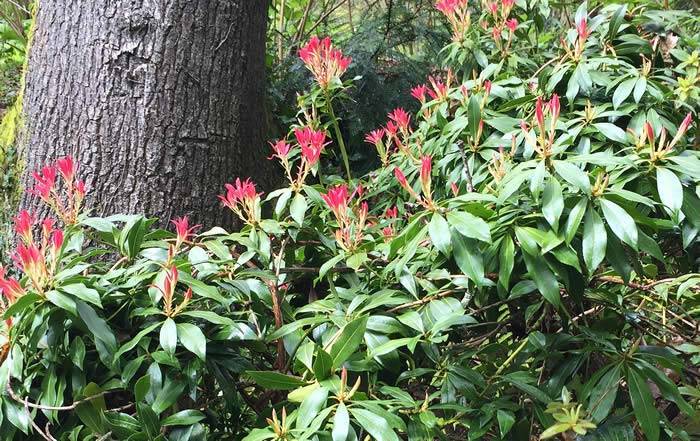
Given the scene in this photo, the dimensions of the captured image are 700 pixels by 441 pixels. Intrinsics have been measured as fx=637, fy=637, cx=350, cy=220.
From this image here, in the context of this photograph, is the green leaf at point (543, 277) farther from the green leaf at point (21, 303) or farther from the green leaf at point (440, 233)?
the green leaf at point (21, 303)

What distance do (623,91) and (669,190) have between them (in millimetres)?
577

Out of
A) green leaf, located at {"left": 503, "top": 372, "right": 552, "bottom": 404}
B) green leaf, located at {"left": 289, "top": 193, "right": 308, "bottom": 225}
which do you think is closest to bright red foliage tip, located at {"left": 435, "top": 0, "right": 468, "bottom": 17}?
green leaf, located at {"left": 289, "top": 193, "right": 308, "bottom": 225}

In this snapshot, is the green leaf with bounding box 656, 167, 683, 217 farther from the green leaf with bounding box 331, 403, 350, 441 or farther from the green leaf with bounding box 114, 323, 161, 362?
the green leaf with bounding box 114, 323, 161, 362

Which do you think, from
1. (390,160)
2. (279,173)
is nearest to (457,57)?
(390,160)

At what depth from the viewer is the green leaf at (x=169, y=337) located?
106 centimetres

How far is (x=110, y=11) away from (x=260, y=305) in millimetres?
1107

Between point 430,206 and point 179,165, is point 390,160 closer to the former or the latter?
point 179,165

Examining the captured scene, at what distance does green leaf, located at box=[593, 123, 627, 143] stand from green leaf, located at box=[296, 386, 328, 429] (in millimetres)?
815

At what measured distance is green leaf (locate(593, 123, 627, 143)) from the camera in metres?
1.34

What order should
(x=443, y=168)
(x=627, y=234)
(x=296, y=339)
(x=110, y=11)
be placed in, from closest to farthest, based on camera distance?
(x=627, y=234) < (x=296, y=339) < (x=443, y=168) < (x=110, y=11)

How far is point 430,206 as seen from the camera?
3.46 ft

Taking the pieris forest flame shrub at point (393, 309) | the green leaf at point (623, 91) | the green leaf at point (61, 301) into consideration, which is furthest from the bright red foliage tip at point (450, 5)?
the green leaf at point (61, 301)

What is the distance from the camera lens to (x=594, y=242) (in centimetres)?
95

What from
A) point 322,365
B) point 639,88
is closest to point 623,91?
point 639,88
